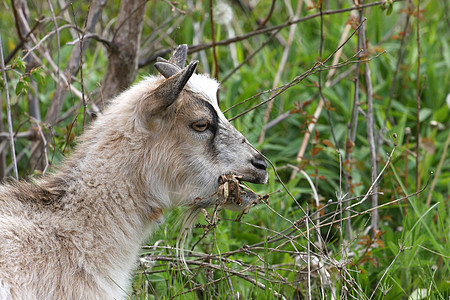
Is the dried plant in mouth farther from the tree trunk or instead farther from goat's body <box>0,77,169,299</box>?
the tree trunk

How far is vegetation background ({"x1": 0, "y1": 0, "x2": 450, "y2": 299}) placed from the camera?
4.04 m

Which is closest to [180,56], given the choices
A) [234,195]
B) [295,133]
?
[234,195]

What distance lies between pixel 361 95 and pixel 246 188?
3201 millimetres

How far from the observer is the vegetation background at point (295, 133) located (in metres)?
4.04

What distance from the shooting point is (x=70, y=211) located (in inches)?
132

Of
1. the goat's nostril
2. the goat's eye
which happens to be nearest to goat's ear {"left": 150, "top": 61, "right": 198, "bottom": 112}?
the goat's eye

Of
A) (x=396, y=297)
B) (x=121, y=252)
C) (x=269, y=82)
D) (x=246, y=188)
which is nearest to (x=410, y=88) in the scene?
(x=269, y=82)

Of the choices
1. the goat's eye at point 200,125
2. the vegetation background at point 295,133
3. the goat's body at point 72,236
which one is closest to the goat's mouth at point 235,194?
the vegetation background at point 295,133

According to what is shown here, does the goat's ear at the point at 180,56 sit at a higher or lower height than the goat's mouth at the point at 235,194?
higher

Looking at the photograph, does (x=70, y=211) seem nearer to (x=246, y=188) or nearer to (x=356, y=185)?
(x=246, y=188)

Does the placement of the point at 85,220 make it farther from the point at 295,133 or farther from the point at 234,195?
the point at 295,133

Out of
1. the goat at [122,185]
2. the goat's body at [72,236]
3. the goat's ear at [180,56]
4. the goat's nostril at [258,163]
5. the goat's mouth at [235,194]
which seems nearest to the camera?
the goat's body at [72,236]

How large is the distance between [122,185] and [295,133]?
316cm

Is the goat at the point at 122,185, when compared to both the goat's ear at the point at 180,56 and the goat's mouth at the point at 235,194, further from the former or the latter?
the goat's ear at the point at 180,56
